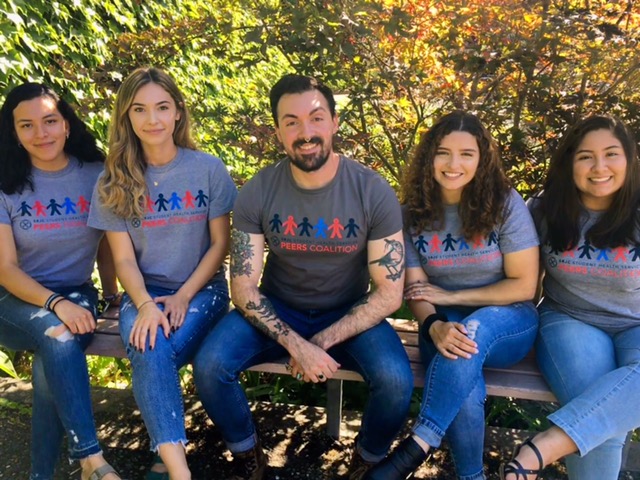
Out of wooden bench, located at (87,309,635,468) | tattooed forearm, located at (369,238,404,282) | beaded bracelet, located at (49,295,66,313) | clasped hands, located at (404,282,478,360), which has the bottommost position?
wooden bench, located at (87,309,635,468)

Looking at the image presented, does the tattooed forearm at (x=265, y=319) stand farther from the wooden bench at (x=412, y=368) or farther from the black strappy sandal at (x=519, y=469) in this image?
the black strappy sandal at (x=519, y=469)

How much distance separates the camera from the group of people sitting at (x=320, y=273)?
2391 mm

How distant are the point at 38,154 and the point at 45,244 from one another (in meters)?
0.44

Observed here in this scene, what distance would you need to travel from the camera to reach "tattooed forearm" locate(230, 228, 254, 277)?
2674 millimetres

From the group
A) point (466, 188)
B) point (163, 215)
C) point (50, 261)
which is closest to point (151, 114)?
point (163, 215)

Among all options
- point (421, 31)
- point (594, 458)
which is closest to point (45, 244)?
point (421, 31)

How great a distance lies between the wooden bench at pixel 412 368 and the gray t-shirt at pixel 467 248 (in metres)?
0.38

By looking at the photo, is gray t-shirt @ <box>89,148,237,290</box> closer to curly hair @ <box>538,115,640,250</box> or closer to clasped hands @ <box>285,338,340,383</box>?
clasped hands @ <box>285,338,340,383</box>

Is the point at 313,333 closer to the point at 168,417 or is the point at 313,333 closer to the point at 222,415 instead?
the point at 222,415

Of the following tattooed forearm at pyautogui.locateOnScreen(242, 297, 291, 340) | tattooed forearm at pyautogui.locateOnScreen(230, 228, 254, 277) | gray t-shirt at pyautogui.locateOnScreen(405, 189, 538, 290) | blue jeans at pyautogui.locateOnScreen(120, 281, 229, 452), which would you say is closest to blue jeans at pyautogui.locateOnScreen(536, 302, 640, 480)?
gray t-shirt at pyautogui.locateOnScreen(405, 189, 538, 290)

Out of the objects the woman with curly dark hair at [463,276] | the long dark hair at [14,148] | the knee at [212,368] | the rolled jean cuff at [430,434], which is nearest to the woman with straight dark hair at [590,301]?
the woman with curly dark hair at [463,276]

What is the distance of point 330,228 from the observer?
2592mm

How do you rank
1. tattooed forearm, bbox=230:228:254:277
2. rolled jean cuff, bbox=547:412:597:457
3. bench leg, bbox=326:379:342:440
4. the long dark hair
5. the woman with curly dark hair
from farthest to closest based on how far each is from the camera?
bench leg, bbox=326:379:342:440 < the long dark hair < tattooed forearm, bbox=230:228:254:277 < the woman with curly dark hair < rolled jean cuff, bbox=547:412:597:457

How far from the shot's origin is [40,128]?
9.05ft
